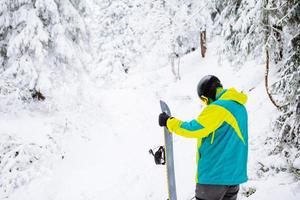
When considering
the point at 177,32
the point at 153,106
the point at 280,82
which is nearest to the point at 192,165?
the point at 280,82

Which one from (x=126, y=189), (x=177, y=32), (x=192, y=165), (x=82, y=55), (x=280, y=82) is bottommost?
(x=126, y=189)

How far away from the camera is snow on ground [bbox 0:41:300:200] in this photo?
8.86 m

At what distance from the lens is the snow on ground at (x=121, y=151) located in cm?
886

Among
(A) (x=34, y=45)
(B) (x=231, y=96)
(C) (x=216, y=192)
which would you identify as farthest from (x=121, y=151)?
(B) (x=231, y=96)

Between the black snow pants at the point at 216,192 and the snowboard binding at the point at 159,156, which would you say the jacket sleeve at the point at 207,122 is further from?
the snowboard binding at the point at 159,156

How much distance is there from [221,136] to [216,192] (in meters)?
0.67

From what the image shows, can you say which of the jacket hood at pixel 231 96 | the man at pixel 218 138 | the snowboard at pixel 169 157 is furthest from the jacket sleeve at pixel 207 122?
the snowboard at pixel 169 157

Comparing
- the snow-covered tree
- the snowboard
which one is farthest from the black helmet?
the snow-covered tree

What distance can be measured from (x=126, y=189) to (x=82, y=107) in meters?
5.42

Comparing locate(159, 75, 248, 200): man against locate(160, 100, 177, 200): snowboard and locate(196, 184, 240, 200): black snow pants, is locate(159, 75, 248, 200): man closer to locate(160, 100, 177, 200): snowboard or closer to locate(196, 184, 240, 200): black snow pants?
locate(196, 184, 240, 200): black snow pants

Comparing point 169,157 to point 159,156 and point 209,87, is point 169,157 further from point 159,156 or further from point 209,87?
point 209,87

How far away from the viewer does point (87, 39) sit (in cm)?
1527

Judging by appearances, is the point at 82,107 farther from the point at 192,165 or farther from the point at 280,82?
the point at 280,82

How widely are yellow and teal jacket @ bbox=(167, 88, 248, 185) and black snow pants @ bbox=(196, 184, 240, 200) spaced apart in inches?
2.7
